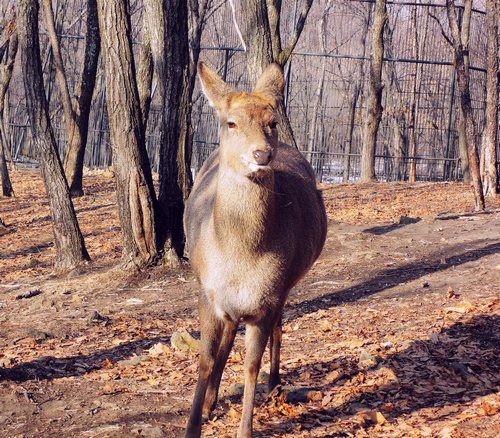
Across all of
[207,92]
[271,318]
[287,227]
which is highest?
[207,92]

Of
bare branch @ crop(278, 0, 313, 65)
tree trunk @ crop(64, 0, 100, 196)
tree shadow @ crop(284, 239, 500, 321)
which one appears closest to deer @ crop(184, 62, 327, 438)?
tree shadow @ crop(284, 239, 500, 321)

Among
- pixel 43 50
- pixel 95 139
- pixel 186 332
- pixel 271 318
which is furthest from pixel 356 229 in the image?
pixel 43 50

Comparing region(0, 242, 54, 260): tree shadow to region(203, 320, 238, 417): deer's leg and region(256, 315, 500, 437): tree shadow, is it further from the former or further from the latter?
region(203, 320, 238, 417): deer's leg

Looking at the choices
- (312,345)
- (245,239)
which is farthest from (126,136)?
(245,239)

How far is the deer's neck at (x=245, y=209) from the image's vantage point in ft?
16.6

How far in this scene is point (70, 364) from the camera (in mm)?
7129

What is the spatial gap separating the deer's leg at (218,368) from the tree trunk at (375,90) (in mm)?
14120

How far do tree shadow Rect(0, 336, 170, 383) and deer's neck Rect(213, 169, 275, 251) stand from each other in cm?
239

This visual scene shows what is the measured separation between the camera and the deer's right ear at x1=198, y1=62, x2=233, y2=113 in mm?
5207

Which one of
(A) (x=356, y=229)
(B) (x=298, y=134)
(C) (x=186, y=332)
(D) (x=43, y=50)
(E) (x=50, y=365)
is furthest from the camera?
(D) (x=43, y=50)

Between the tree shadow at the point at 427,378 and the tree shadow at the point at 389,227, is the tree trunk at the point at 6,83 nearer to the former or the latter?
the tree shadow at the point at 389,227

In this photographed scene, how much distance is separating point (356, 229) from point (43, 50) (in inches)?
755

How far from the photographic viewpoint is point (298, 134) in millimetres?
24531

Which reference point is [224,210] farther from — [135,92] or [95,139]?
[95,139]
